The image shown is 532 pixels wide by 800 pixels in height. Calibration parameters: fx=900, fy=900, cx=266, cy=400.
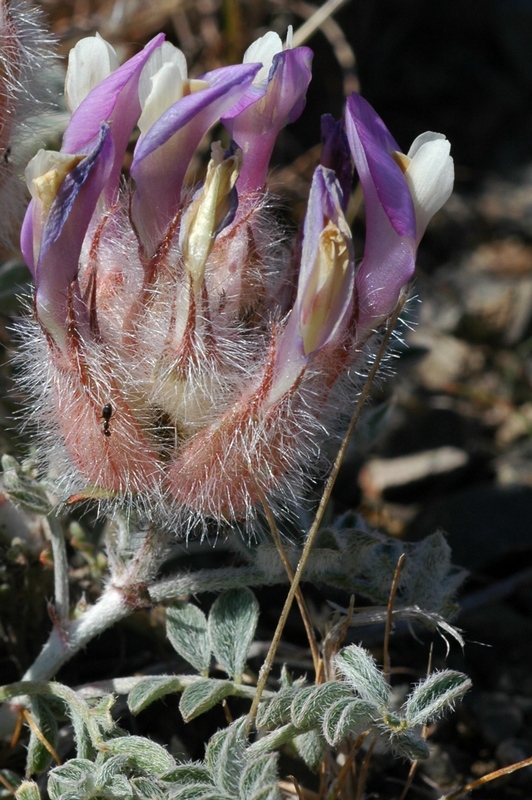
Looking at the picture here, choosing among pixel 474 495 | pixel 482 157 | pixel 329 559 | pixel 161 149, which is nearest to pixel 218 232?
pixel 161 149

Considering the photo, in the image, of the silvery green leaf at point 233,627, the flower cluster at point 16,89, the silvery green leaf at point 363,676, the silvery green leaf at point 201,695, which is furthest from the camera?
the flower cluster at point 16,89

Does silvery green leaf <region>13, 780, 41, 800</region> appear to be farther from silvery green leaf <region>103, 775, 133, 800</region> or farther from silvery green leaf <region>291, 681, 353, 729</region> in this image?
silvery green leaf <region>291, 681, 353, 729</region>

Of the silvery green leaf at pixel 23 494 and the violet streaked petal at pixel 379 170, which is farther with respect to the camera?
the silvery green leaf at pixel 23 494

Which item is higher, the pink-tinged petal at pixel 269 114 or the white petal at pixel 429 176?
the pink-tinged petal at pixel 269 114

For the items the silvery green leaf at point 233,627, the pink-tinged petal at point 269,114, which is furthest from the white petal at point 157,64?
the silvery green leaf at point 233,627

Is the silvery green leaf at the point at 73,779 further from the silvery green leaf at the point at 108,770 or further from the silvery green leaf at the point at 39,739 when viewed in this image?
the silvery green leaf at the point at 39,739

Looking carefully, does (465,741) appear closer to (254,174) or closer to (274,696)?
(274,696)

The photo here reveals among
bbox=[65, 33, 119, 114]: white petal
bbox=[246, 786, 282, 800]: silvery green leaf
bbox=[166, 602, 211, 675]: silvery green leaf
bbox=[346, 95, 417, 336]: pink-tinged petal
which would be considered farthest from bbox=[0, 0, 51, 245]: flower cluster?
bbox=[246, 786, 282, 800]: silvery green leaf

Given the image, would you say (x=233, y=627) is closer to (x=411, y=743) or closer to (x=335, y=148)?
(x=411, y=743)

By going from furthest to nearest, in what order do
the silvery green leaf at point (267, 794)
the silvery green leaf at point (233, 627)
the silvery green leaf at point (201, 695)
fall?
the silvery green leaf at point (233, 627), the silvery green leaf at point (201, 695), the silvery green leaf at point (267, 794)
